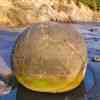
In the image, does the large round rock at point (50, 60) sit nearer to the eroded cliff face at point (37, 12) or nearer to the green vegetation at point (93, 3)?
the eroded cliff face at point (37, 12)

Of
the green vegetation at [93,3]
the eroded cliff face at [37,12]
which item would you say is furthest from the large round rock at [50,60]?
the green vegetation at [93,3]

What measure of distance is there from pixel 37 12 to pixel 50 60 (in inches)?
906

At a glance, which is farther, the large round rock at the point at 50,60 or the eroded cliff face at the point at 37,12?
the eroded cliff face at the point at 37,12

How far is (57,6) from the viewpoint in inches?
1427

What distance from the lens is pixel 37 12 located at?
30094mm

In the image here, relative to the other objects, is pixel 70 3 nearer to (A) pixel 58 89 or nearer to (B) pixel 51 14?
(B) pixel 51 14

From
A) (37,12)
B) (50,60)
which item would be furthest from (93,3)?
(50,60)

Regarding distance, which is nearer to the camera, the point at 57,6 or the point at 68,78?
the point at 68,78

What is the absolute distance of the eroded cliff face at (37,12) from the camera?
28953mm

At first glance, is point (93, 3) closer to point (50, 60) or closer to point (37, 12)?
point (37, 12)

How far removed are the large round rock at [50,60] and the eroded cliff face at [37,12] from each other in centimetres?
2092

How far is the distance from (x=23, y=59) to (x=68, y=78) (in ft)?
3.17

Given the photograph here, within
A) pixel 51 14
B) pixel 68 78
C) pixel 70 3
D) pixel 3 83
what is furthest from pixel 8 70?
pixel 70 3

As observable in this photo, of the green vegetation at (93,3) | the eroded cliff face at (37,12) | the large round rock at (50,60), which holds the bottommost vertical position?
the green vegetation at (93,3)
